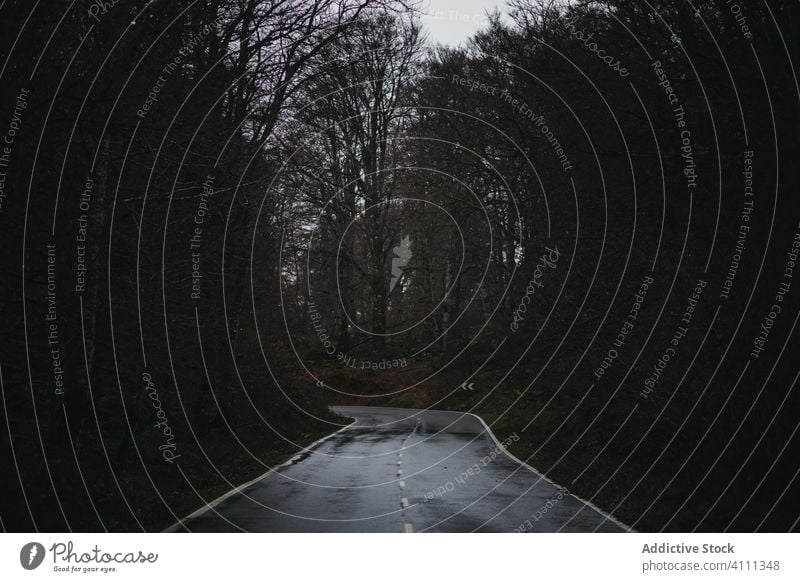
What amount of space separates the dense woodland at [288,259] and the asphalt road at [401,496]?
0.93 m

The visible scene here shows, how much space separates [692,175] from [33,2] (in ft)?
35.8

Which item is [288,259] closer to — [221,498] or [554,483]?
[554,483]

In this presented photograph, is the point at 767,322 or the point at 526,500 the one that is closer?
the point at 767,322

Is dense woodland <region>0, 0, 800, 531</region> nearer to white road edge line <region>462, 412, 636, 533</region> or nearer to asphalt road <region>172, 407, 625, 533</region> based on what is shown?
white road edge line <region>462, 412, 636, 533</region>

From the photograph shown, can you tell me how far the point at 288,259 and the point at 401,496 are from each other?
798 inches

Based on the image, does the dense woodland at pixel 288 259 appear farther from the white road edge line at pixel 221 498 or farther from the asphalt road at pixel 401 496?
the asphalt road at pixel 401 496

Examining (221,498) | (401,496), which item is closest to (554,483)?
(401,496)

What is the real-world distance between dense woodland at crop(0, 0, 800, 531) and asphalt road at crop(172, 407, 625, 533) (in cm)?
93

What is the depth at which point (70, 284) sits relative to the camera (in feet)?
47.4

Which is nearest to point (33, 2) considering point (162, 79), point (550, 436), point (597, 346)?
point (162, 79)

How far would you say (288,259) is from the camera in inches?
1401

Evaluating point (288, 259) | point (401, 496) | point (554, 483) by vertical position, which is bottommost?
point (554, 483)

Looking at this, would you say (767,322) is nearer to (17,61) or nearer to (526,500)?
(526,500)

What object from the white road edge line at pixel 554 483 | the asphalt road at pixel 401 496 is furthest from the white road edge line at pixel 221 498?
the white road edge line at pixel 554 483
